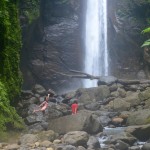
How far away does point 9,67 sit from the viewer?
1342 cm

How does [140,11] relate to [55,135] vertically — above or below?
above

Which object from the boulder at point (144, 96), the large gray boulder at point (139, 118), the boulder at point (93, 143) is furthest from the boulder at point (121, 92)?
the boulder at point (93, 143)

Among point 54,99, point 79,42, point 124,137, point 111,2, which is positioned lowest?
point 124,137

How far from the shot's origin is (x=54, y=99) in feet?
67.9

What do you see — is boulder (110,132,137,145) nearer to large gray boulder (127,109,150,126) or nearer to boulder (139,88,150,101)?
large gray boulder (127,109,150,126)

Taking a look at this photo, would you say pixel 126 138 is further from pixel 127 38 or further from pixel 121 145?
pixel 127 38

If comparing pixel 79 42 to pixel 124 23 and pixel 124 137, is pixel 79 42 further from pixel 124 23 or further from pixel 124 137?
pixel 124 137

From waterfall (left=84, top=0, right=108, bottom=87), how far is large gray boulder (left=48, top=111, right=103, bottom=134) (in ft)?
49.6

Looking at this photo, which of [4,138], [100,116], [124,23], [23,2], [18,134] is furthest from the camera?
[124,23]

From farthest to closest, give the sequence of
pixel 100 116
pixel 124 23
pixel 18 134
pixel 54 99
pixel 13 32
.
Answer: pixel 124 23 < pixel 54 99 < pixel 100 116 < pixel 13 32 < pixel 18 134

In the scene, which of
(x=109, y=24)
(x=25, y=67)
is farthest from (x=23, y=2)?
(x=109, y=24)

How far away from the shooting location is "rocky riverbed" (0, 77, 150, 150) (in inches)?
417

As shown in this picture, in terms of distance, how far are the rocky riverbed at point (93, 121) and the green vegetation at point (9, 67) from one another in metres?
0.82

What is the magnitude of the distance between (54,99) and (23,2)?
8.82 metres
